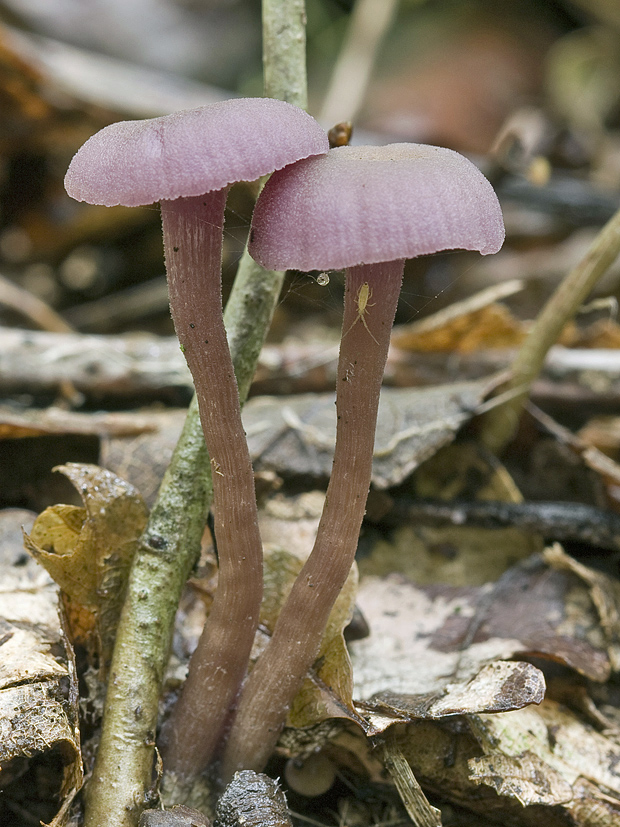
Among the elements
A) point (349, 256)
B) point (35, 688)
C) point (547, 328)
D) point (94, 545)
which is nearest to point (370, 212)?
point (349, 256)

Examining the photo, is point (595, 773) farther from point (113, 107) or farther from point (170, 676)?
point (113, 107)

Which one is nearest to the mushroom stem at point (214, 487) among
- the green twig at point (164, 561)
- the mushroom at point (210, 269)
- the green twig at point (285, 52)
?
the mushroom at point (210, 269)

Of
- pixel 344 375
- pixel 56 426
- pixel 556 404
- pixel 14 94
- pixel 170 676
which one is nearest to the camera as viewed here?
pixel 344 375

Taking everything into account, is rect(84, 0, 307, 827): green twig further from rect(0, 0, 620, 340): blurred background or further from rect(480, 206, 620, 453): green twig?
rect(0, 0, 620, 340): blurred background

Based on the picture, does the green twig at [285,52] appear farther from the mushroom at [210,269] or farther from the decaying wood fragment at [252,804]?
Result: the decaying wood fragment at [252,804]

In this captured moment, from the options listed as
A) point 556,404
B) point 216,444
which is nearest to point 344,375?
point 216,444

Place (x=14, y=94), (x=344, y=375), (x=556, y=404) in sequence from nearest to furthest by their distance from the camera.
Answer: (x=344, y=375) → (x=556, y=404) → (x=14, y=94)

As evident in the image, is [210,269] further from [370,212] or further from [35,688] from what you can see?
[35,688]
